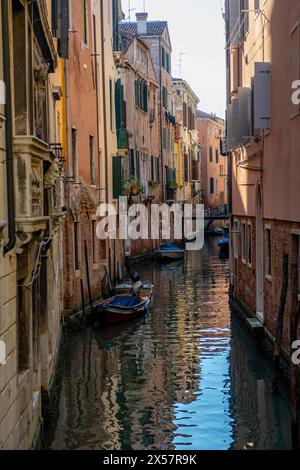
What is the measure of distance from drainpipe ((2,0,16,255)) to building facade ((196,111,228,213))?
57.5 meters

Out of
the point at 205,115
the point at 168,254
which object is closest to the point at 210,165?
the point at 205,115

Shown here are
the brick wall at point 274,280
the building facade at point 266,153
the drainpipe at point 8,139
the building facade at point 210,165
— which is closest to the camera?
the drainpipe at point 8,139

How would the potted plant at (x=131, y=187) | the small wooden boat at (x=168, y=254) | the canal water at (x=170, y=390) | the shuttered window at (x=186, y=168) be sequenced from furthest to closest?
the shuttered window at (x=186, y=168)
the small wooden boat at (x=168, y=254)
the potted plant at (x=131, y=187)
the canal water at (x=170, y=390)

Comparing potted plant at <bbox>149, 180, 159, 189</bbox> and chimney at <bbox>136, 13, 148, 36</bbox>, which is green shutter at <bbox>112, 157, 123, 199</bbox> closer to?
Answer: potted plant at <bbox>149, 180, 159, 189</bbox>

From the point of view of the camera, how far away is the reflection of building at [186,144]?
51656 mm

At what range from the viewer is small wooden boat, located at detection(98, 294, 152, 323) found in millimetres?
18547

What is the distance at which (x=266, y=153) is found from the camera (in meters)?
14.7

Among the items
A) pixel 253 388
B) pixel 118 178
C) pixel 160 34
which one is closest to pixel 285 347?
pixel 253 388

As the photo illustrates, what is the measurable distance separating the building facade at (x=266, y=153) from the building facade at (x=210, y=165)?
4517 centimetres

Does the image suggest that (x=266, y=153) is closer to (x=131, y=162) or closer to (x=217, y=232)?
(x=131, y=162)

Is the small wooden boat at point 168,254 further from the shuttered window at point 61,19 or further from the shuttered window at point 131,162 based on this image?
the shuttered window at point 61,19

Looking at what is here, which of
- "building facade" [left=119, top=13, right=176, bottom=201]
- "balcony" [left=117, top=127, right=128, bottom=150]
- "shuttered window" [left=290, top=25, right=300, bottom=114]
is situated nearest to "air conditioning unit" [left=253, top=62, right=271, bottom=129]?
"shuttered window" [left=290, top=25, right=300, bottom=114]

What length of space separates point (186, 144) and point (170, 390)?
1716 inches

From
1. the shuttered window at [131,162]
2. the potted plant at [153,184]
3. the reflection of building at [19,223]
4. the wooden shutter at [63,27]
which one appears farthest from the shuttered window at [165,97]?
the reflection of building at [19,223]
